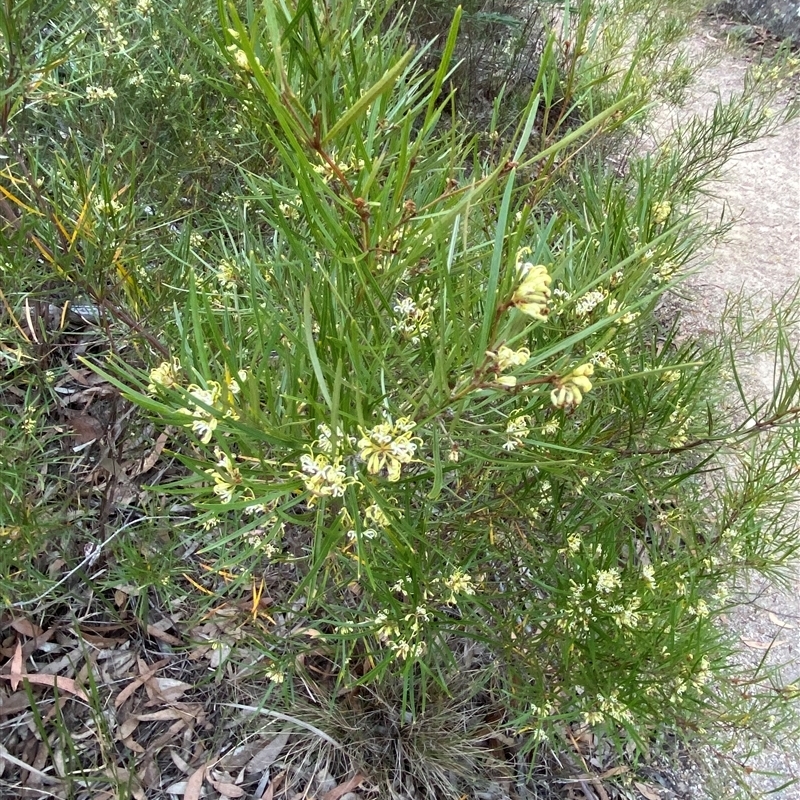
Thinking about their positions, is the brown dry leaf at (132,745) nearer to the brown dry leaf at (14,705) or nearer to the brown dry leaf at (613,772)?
the brown dry leaf at (14,705)

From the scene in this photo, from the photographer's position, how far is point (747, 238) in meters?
3.99

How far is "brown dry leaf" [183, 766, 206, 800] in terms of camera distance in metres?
1.48

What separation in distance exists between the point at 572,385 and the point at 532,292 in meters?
0.10

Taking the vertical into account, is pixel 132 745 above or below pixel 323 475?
below

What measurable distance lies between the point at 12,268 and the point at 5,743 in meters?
1.15

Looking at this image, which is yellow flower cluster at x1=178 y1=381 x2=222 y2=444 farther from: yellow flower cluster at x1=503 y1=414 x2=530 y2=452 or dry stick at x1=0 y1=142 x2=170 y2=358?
dry stick at x1=0 y1=142 x2=170 y2=358

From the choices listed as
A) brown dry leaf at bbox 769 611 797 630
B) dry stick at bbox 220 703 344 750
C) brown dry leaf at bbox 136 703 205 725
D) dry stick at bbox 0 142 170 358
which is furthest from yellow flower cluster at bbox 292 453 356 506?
brown dry leaf at bbox 769 611 797 630

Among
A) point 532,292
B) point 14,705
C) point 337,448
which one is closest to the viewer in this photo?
point 532,292

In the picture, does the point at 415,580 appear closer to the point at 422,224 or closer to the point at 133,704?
the point at 422,224

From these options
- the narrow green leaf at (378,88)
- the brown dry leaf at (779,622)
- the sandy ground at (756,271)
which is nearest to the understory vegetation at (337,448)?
the narrow green leaf at (378,88)

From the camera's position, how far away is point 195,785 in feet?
4.91

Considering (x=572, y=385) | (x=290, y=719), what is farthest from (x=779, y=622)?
(x=572, y=385)

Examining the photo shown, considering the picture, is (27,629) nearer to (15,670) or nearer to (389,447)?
(15,670)

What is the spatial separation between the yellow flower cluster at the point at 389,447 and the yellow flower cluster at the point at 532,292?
17cm
